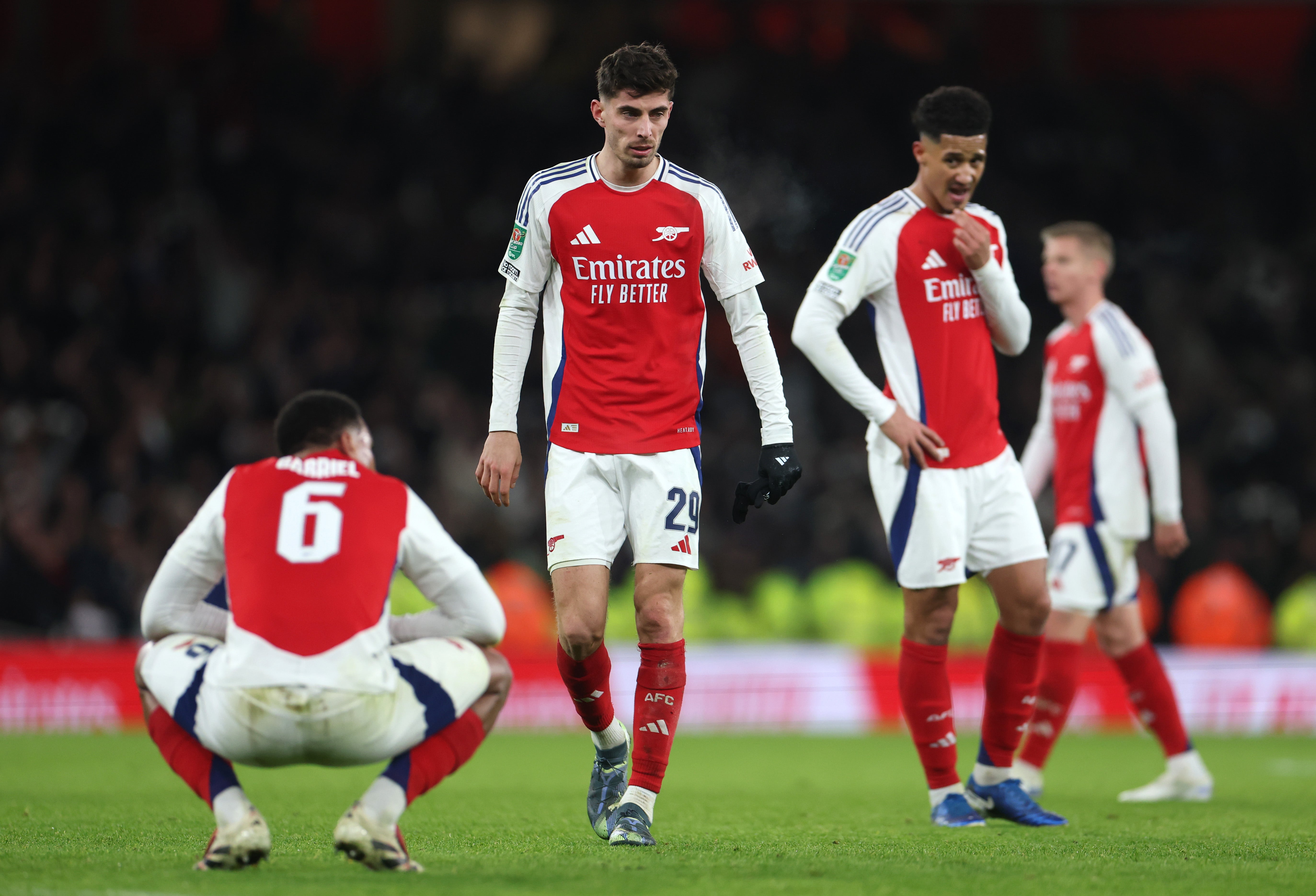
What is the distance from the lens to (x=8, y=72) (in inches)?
621

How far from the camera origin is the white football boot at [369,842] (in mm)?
4035

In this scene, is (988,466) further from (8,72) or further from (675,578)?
(8,72)

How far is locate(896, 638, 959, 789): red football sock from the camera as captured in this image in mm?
5816

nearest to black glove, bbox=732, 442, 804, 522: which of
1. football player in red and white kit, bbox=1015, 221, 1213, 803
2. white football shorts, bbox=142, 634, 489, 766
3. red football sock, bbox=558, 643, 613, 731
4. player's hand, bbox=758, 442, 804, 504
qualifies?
player's hand, bbox=758, 442, 804, 504

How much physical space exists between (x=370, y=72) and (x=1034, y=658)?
43.9 feet

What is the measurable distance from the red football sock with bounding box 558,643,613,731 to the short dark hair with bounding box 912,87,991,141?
7.58ft

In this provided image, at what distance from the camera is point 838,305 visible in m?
5.95

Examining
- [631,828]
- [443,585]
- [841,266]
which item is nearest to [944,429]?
[841,266]

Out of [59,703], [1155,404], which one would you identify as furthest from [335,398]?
[59,703]

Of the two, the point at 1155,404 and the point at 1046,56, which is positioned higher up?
the point at 1046,56

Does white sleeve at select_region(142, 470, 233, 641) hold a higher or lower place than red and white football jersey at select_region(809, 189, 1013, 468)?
lower

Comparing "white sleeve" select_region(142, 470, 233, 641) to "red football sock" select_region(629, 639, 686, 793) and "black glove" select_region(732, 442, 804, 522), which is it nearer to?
"red football sock" select_region(629, 639, 686, 793)

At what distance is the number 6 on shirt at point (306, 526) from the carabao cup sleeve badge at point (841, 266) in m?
2.48

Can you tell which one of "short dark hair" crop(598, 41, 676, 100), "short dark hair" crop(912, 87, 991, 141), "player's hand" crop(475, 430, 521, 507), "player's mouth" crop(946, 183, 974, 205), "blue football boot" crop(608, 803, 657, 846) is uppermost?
"short dark hair" crop(912, 87, 991, 141)
